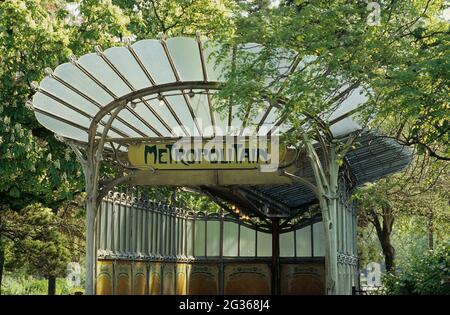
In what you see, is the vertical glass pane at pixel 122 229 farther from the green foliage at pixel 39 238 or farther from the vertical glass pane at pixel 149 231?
the green foliage at pixel 39 238

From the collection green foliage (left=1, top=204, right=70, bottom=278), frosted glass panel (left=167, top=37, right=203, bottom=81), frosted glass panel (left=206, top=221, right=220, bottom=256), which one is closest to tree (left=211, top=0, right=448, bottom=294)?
frosted glass panel (left=167, top=37, right=203, bottom=81)

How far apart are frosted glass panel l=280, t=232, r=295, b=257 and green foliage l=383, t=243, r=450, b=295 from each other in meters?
5.32

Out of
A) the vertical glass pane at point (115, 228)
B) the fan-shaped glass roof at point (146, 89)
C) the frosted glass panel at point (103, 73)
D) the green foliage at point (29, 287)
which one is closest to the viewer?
A: the fan-shaped glass roof at point (146, 89)

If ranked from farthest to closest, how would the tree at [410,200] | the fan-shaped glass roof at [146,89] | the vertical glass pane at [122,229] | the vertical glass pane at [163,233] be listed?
1. the tree at [410,200]
2. the vertical glass pane at [163,233]
3. the vertical glass pane at [122,229]
4. the fan-shaped glass roof at [146,89]

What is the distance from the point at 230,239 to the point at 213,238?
0.51 meters

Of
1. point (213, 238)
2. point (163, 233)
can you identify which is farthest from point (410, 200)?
point (163, 233)


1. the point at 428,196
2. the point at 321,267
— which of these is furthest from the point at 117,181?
the point at 428,196

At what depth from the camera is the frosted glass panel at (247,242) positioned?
25.8 m

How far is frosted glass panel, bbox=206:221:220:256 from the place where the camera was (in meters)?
25.8

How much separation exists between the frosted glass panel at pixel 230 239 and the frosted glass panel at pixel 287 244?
142 cm

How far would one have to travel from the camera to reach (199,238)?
2595 cm

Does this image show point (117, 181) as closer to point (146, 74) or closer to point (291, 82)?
point (146, 74)

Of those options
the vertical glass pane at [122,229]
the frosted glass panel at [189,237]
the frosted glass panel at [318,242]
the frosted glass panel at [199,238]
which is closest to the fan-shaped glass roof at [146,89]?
the vertical glass pane at [122,229]

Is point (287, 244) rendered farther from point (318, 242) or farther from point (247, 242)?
point (247, 242)
